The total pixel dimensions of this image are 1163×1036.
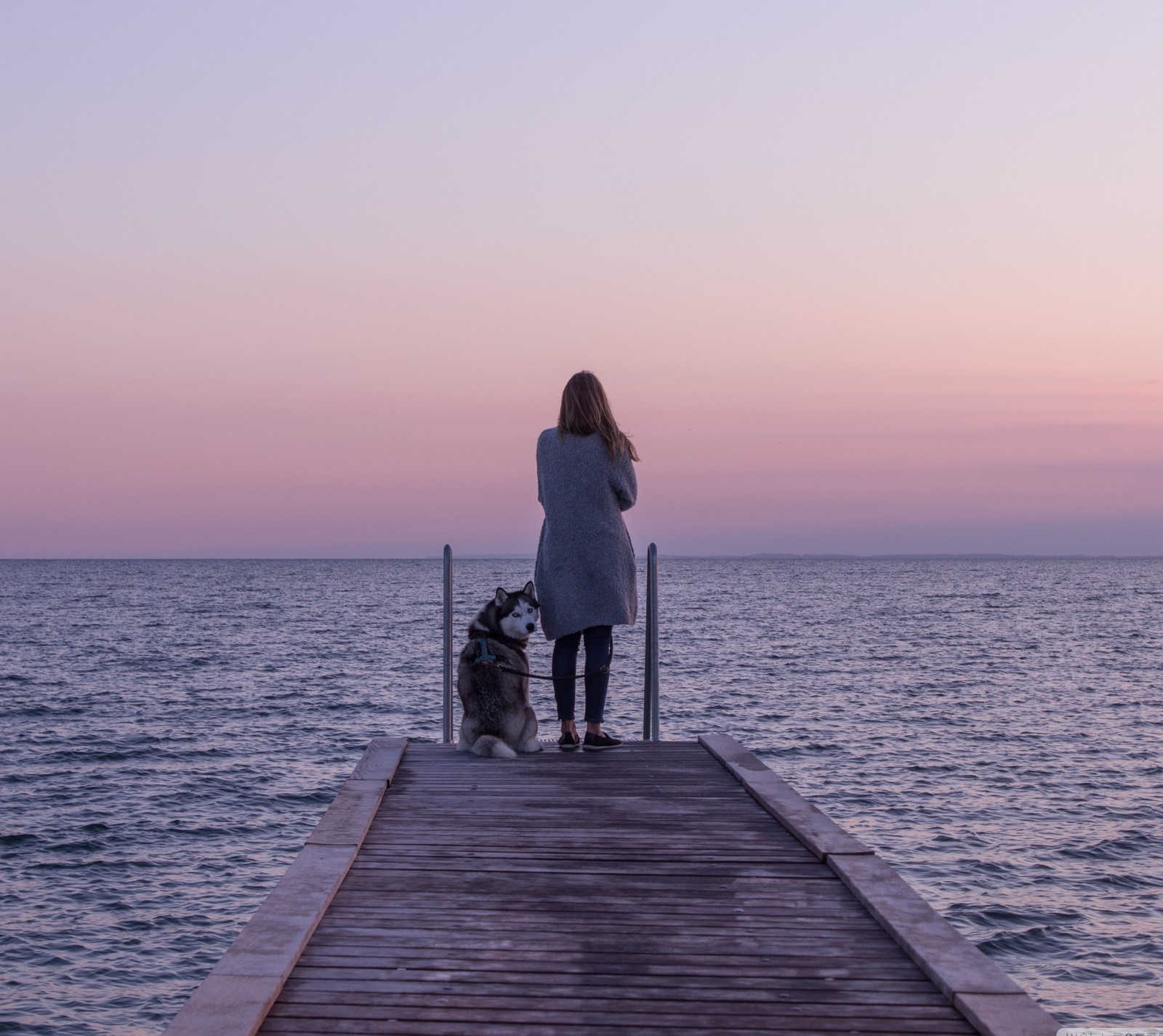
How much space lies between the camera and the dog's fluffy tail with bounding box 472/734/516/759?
7016 millimetres

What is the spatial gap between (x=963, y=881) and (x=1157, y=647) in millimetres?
35313

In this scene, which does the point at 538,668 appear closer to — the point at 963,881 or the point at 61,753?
the point at 61,753

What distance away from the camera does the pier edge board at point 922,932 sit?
3.22 m

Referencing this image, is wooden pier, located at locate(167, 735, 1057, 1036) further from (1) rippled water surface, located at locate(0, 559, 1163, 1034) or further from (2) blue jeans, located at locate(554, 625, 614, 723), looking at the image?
(1) rippled water surface, located at locate(0, 559, 1163, 1034)

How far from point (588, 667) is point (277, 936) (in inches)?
141

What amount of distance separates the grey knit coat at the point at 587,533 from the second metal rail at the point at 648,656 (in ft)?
3.01

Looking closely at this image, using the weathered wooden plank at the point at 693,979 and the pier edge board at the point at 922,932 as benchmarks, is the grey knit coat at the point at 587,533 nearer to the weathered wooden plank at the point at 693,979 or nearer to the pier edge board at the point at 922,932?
the pier edge board at the point at 922,932

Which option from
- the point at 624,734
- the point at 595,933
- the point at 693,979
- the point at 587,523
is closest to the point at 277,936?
the point at 595,933

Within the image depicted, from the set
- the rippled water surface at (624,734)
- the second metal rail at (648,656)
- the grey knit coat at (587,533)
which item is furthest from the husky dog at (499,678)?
the rippled water surface at (624,734)

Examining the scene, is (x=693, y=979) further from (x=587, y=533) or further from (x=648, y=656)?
(x=648, y=656)

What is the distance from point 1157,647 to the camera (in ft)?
137

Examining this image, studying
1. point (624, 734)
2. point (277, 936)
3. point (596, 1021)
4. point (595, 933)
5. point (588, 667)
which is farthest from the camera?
point (624, 734)

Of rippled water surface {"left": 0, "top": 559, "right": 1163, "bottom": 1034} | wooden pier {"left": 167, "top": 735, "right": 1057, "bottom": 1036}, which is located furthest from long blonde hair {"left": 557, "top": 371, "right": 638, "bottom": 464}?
rippled water surface {"left": 0, "top": 559, "right": 1163, "bottom": 1034}

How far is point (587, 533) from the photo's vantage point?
7062 mm
